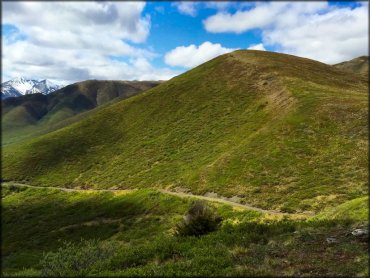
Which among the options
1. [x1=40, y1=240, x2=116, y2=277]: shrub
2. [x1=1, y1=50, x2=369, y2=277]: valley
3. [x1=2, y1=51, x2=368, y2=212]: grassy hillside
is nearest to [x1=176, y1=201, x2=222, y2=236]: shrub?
[x1=1, y1=50, x2=369, y2=277]: valley

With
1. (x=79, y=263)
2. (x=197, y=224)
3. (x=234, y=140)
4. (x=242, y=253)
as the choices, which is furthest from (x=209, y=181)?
(x=242, y=253)

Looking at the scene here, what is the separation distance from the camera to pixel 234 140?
2916 inches

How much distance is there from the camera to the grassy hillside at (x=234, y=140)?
5019cm

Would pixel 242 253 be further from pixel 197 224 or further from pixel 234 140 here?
pixel 234 140

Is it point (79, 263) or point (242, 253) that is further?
point (79, 263)

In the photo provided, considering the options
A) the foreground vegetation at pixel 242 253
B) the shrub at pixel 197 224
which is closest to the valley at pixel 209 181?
the foreground vegetation at pixel 242 253

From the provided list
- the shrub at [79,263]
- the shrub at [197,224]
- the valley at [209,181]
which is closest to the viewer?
the valley at [209,181]

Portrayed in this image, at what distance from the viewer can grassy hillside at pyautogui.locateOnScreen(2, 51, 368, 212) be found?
5019 cm

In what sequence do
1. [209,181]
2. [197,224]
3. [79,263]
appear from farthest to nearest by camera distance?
[209,181] < [197,224] < [79,263]

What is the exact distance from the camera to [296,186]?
4744 centimetres

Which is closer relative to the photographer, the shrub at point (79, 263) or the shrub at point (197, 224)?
the shrub at point (79, 263)

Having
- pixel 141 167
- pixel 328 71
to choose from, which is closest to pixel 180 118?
pixel 141 167

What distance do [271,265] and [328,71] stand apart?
117809 mm

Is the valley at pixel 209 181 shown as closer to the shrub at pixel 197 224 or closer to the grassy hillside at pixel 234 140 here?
the grassy hillside at pixel 234 140
